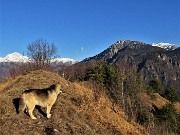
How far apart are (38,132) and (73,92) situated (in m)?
6.40

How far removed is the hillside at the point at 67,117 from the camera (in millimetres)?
11902

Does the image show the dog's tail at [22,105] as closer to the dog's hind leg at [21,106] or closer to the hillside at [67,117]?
the dog's hind leg at [21,106]

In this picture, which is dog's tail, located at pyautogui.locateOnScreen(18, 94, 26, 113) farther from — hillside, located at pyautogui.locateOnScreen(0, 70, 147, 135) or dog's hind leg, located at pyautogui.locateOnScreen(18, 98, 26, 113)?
hillside, located at pyautogui.locateOnScreen(0, 70, 147, 135)

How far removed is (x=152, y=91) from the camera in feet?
245

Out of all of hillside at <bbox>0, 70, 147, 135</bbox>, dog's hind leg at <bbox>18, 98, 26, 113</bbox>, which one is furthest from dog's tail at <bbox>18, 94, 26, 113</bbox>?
hillside at <bbox>0, 70, 147, 135</bbox>

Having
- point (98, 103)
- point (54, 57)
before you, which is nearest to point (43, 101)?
point (98, 103)

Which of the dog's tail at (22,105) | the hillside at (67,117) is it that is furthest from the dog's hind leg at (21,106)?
the hillside at (67,117)

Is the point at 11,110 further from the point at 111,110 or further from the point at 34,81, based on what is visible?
the point at 111,110

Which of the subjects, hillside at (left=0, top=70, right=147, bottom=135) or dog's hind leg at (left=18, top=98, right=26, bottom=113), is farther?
dog's hind leg at (left=18, top=98, right=26, bottom=113)

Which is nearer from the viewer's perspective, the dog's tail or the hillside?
the hillside

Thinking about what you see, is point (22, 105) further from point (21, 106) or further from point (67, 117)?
point (67, 117)

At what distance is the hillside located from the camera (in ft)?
39.0

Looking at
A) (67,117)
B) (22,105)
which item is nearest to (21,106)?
(22,105)

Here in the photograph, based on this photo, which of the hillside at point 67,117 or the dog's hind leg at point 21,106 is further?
the dog's hind leg at point 21,106
